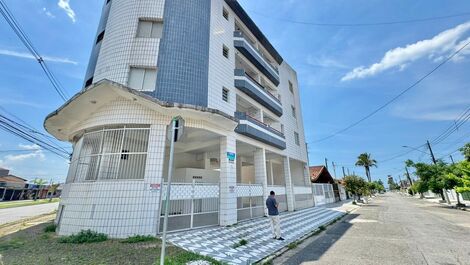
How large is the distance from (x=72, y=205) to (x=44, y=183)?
74.8m

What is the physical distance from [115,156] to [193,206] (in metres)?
4.28

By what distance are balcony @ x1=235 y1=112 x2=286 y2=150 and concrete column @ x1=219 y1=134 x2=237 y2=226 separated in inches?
64.6

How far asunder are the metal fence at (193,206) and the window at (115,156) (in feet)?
5.62

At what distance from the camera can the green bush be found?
7.26 m

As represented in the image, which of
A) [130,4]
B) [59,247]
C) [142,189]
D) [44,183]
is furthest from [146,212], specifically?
[44,183]

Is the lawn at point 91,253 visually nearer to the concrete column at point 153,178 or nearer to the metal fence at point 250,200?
the concrete column at point 153,178

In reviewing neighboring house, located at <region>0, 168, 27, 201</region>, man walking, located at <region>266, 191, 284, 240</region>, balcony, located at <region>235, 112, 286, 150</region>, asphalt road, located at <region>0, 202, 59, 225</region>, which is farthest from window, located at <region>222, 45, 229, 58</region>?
neighboring house, located at <region>0, 168, 27, 201</region>

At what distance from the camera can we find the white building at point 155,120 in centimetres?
846

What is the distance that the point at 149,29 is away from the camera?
39.0 ft

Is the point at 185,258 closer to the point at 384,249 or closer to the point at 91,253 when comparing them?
the point at 91,253

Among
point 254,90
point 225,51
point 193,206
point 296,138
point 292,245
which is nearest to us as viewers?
point 292,245

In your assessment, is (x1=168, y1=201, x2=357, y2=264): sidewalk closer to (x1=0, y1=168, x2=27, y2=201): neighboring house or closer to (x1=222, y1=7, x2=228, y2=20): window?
(x1=222, y1=7, x2=228, y2=20): window

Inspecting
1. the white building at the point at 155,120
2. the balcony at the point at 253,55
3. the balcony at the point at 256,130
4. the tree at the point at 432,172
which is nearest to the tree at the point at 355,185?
the tree at the point at 432,172

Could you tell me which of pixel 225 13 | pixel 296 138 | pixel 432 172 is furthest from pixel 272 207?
pixel 432 172
